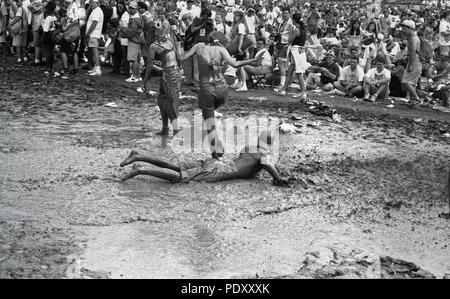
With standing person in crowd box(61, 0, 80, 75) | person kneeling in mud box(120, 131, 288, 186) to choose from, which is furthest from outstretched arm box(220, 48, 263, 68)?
standing person in crowd box(61, 0, 80, 75)

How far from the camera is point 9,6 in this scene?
18.8 meters

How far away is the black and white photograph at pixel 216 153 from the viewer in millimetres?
6621

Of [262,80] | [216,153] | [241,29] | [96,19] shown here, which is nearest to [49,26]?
[96,19]

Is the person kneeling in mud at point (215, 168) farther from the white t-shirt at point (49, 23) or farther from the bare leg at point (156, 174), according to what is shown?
the white t-shirt at point (49, 23)

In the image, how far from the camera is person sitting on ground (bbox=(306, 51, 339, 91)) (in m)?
15.7

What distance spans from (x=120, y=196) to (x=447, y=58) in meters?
10.4

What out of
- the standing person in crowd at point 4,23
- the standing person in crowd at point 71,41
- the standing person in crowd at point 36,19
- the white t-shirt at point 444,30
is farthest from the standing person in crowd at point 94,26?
the white t-shirt at point 444,30

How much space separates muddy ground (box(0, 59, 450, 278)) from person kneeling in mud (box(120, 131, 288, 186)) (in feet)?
0.39

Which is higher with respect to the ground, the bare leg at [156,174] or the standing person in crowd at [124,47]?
the standing person in crowd at [124,47]

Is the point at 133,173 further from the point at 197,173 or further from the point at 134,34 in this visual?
the point at 134,34

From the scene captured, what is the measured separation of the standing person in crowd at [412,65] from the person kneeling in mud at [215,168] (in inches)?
264
